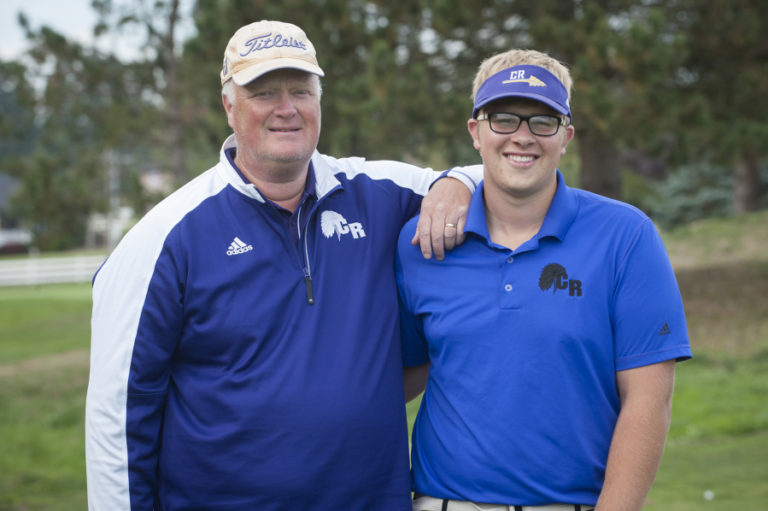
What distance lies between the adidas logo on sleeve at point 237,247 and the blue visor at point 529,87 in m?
0.95

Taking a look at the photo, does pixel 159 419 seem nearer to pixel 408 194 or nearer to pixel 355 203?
pixel 355 203

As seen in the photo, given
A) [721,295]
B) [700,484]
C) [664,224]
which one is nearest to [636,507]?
[700,484]

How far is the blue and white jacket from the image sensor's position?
288 centimetres

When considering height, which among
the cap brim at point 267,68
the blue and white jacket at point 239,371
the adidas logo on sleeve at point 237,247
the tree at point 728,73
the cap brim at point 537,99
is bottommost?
the blue and white jacket at point 239,371

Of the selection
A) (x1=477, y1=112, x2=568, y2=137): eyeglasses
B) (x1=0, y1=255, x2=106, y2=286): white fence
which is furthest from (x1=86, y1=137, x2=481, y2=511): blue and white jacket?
(x1=0, y1=255, x2=106, y2=286): white fence

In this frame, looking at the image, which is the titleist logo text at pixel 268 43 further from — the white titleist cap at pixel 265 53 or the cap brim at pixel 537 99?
the cap brim at pixel 537 99

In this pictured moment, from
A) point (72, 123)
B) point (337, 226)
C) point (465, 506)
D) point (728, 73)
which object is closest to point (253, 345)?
point (337, 226)

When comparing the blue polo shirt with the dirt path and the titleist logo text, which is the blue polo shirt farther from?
the dirt path

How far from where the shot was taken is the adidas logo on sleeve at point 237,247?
296cm

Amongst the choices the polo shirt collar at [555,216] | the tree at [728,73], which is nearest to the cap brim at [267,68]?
the polo shirt collar at [555,216]

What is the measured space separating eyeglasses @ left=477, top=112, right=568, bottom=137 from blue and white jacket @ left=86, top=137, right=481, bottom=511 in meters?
0.71

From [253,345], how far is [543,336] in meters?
0.97

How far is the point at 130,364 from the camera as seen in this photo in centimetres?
290

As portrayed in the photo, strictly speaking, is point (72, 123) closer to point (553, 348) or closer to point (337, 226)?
point (337, 226)
